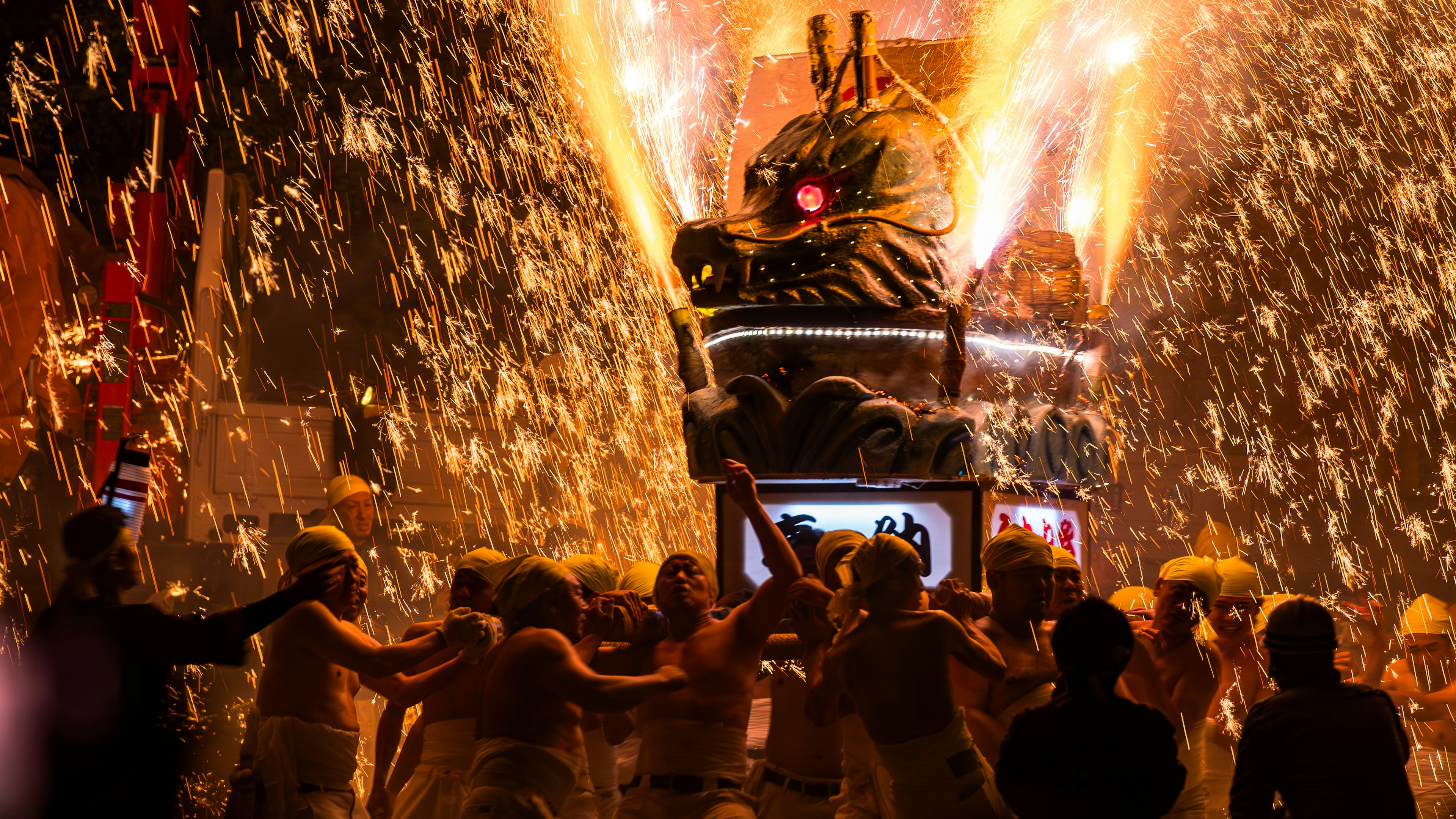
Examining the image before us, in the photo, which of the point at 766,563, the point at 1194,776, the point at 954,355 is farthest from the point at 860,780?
the point at 954,355

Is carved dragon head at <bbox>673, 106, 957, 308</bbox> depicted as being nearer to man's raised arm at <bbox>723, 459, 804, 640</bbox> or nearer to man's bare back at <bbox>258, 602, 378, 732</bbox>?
man's raised arm at <bbox>723, 459, 804, 640</bbox>

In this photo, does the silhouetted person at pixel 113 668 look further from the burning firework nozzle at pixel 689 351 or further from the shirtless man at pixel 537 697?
the burning firework nozzle at pixel 689 351

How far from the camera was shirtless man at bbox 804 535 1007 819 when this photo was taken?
11.8 ft

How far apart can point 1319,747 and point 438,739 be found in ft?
9.77

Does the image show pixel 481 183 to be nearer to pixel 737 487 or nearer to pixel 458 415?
pixel 458 415

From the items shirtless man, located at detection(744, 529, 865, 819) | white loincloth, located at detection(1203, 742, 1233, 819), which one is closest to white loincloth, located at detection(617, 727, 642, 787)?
shirtless man, located at detection(744, 529, 865, 819)

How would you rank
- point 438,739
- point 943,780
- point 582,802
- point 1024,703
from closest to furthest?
1. point 943,780
2. point 1024,703
3. point 582,802
4. point 438,739

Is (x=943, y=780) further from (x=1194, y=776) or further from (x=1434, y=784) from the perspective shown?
(x=1434, y=784)

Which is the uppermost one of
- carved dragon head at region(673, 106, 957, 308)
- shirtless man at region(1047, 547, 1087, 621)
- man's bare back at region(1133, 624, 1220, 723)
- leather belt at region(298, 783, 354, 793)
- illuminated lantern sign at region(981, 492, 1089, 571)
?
carved dragon head at region(673, 106, 957, 308)

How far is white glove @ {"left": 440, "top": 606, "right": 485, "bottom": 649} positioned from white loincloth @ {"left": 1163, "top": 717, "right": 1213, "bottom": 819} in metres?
2.27

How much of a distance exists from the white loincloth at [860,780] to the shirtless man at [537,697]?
2.06 feet

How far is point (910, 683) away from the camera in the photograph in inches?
143

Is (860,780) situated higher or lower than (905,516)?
lower

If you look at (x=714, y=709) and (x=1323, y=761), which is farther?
(x=714, y=709)
